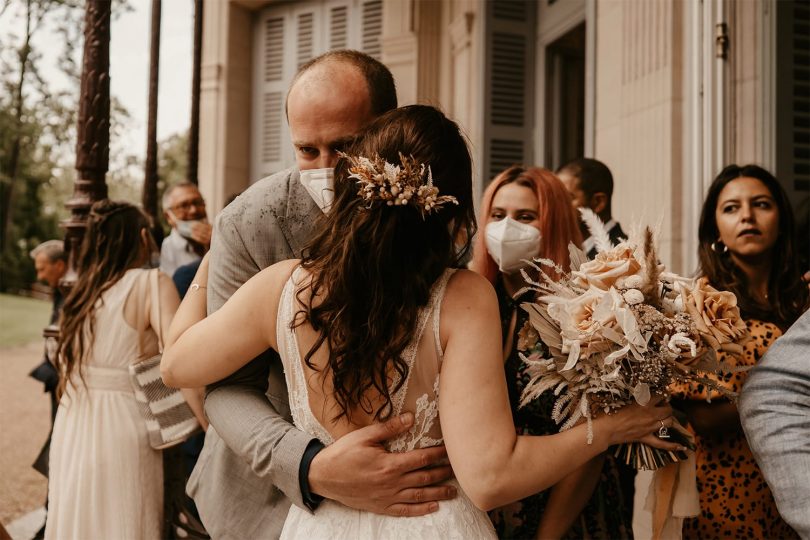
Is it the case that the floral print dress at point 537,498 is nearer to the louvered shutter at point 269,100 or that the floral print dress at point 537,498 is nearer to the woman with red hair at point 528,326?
the woman with red hair at point 528,326

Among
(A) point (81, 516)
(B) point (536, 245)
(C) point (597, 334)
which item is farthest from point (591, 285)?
(A) point (81, 516)

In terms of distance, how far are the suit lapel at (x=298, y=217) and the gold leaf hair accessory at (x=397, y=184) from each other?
35 centimetres

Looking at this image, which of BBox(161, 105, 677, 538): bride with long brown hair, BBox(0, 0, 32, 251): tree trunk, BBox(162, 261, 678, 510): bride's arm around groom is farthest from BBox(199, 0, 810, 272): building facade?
BBox(0, 0, 32, 251): tree trunk

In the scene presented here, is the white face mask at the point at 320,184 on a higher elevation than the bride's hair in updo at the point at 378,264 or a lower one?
higher

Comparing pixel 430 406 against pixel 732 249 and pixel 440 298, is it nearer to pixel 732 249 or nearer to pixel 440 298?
pixel 440 298

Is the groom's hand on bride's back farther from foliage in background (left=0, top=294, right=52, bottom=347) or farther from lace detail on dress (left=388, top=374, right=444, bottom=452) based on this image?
foliage in background (left=0, top=294, right=52, bottom=347)

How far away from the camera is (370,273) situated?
4.68 feet

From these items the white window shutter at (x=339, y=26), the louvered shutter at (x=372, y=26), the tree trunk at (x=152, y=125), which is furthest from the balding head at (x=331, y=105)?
the white window shutter at (x=339, y=26)

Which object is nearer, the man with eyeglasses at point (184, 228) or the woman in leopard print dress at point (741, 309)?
the woman in leopard print dress at point (741, 309)

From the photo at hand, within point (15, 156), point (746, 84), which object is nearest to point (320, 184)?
point (746, 84)

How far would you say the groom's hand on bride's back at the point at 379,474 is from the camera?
1.47 metres

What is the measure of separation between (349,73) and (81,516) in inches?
92.6

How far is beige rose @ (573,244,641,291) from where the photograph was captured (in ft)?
5.26

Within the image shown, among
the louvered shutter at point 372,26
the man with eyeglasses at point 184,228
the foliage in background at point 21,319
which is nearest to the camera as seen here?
the man with eyeglasses at point 184,228
